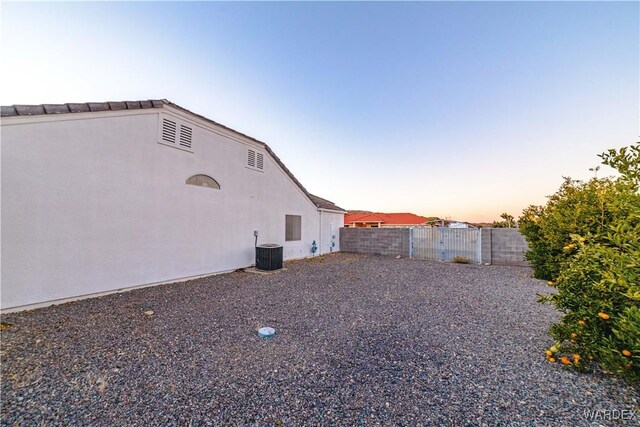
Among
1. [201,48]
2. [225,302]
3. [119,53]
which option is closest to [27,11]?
[119,53]

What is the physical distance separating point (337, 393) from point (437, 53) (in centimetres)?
1044

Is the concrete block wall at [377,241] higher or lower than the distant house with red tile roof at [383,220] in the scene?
lower

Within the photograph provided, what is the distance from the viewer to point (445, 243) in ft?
38.3

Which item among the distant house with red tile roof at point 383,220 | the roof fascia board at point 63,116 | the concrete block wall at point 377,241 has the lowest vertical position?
the concrete block wall at point 377,241

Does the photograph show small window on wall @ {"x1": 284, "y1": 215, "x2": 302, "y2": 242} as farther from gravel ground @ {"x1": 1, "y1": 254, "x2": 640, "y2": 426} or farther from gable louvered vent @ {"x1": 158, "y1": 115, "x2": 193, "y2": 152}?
gravel ground @ {"x1": 1, "y1": 254, "x2": 640, "y2": 426}

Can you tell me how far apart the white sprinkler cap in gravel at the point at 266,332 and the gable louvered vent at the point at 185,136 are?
6103 millimetres

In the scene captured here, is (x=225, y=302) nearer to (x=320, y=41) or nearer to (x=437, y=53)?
(x=320, y=41)

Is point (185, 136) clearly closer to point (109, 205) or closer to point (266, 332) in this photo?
point (109, 205)

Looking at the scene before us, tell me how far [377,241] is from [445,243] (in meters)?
3.60

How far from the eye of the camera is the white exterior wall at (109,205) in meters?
4.47

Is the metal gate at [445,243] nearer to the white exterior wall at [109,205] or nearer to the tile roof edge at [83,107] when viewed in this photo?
the white exterior wall at [109,205]

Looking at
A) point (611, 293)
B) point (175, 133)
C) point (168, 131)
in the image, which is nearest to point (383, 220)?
point (175, 133)

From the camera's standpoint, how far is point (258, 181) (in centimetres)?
938

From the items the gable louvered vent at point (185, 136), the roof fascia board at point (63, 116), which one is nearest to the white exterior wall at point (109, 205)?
the roof fascia board at point (63, 116)
